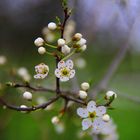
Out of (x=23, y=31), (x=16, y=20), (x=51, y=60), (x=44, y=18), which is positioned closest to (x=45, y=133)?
(x=51, y=60)

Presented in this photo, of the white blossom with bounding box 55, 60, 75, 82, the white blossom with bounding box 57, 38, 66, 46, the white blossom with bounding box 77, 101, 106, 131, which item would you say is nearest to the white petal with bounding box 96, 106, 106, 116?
the white blossom with bounding box 77, 101, 106, 131

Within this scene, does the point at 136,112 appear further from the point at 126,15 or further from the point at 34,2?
the point at 126,15

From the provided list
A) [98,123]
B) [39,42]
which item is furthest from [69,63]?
[98,123]

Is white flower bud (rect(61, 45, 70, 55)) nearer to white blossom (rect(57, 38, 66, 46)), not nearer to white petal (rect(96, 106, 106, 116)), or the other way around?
white blossom (rect(57, 38, 66, 46))

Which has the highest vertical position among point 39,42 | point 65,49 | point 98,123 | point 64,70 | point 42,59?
point 42,59

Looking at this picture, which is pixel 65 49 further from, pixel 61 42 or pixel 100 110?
pixel 100 110

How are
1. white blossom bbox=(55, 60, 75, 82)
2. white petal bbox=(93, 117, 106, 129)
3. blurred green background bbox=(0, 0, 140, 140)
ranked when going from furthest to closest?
blurred green background bbox=(0, 0, 140, 140) < white petal bbox=(93, 117, 106, 129) < white blossom bbox=(55, 60, 75, 82)

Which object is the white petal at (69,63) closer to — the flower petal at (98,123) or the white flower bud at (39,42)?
the white flower bud at (39,42)
